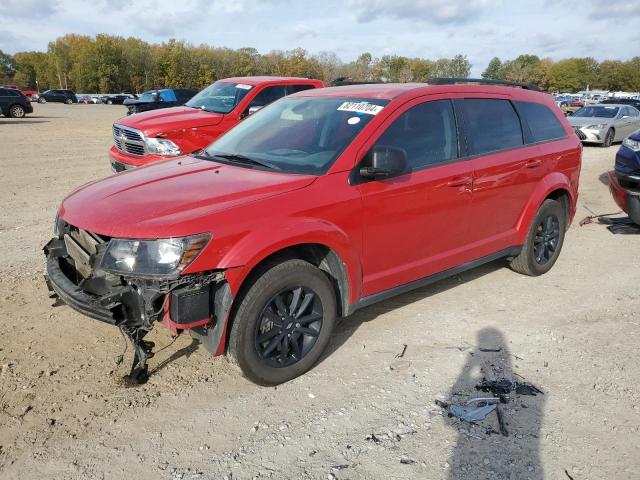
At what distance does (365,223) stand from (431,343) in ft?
3.70

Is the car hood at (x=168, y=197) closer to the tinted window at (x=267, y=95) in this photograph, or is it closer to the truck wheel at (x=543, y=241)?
the truck wheel at (x=543, y=241)

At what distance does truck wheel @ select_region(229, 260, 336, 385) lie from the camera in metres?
3.14

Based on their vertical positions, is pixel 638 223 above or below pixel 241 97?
below

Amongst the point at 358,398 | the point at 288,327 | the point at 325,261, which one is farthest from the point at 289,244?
the point at 358,398

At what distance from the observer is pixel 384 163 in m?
3.50

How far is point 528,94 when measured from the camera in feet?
17.4

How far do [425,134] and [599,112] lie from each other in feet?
57.1

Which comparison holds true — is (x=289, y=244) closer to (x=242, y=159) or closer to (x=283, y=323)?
(x=283, y=323)

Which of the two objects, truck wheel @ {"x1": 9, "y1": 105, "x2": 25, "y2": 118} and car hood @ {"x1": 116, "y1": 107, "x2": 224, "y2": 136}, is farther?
truck wheel @ {"x1": 9, "y1": 105, "x2": 25, "y2": 118}

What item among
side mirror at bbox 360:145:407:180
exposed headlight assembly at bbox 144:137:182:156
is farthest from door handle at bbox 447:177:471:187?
exposed headlight assembly at bbox 144:137:182:156

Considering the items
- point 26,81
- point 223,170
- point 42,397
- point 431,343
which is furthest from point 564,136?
point 26,81

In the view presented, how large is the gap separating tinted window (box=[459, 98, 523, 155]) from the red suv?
2cm

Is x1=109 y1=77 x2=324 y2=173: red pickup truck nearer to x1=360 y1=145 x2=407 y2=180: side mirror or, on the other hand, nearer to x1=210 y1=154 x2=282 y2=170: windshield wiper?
x1=210 y1=154 x2=282 y2=170: windshield wiper

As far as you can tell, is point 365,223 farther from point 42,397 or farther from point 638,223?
point 638,223
